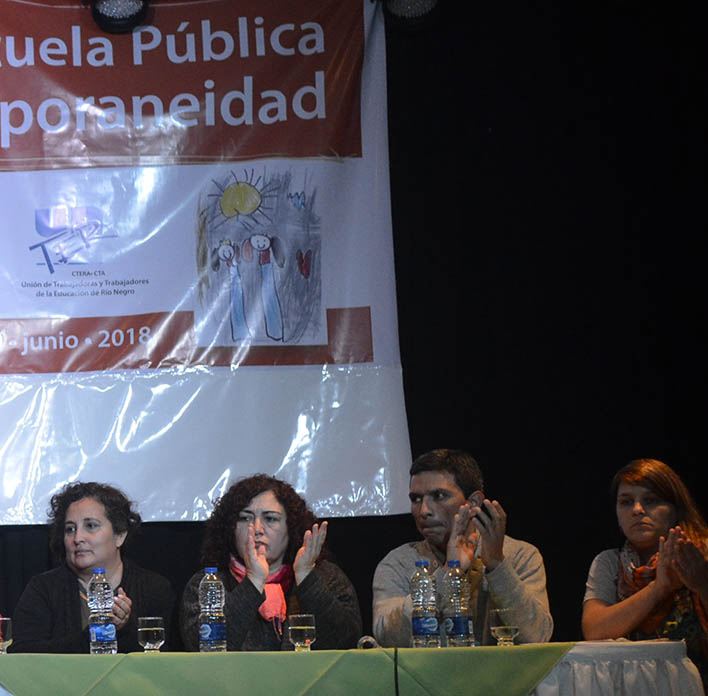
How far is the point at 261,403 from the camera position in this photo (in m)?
3.77

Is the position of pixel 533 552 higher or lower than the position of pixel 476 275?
lower

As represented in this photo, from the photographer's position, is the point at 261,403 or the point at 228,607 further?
the point at 261,403

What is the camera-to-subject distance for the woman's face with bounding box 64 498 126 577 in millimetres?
3107

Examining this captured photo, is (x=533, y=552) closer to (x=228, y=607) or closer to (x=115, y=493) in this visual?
(x=228, y=607)

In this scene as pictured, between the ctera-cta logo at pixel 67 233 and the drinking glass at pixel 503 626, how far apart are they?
1.92 meters

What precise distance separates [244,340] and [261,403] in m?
0.23

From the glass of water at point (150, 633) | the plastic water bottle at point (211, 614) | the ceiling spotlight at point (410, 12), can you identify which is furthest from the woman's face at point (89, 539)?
the ceiling spotlight at point (410, 12)

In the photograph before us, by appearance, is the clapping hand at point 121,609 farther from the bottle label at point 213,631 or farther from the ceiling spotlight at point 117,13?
the ceiling spotlight at point 117,13

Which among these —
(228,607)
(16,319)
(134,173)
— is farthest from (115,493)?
(134,173)

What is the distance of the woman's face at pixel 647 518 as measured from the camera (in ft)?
10.1

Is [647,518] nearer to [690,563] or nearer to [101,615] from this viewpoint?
[690,563]

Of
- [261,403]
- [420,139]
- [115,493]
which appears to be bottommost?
[115,493]

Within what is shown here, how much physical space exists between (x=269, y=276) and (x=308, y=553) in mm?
1198

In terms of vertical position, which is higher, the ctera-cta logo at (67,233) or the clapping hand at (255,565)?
the ctera-cta logo at (67,233)
